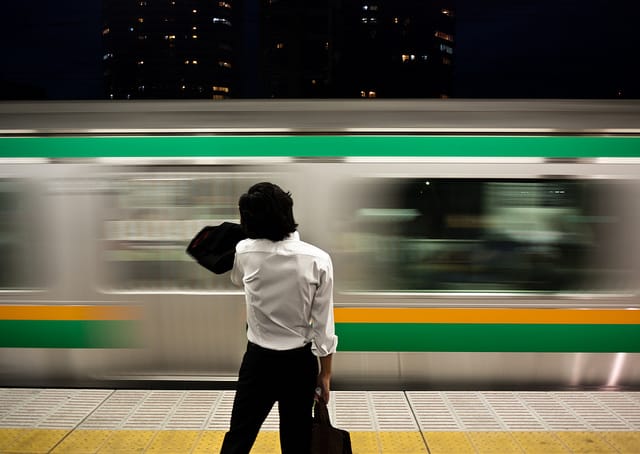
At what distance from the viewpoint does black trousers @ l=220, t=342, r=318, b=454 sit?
2.28 metres

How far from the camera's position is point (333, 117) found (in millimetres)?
4414

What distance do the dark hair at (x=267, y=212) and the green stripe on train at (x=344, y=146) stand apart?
2.16 m

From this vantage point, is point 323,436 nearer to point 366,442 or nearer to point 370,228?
point 366,442

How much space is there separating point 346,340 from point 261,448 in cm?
118

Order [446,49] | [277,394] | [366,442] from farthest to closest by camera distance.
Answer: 1. [446,49]
2. [366,442]
3. [277,394]

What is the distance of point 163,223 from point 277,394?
96.1 inches

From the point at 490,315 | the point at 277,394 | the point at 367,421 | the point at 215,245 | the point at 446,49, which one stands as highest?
the point at 446,49

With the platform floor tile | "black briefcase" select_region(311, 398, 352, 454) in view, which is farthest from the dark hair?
the platform floor tile

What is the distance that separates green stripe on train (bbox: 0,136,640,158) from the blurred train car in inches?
0.5

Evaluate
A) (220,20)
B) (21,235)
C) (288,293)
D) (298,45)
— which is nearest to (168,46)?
(220,20)

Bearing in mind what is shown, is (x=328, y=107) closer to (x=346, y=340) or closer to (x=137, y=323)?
(x=346, y=340)

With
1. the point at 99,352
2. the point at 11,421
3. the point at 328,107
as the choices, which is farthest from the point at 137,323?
the point at 328,107

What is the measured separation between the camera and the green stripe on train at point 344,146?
433 cm

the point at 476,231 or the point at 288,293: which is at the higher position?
the point at 288,293
